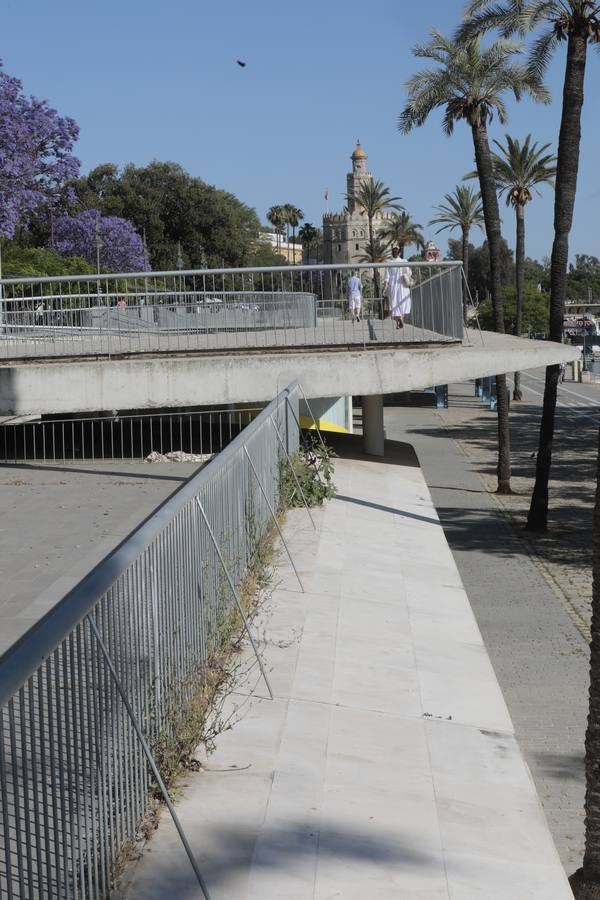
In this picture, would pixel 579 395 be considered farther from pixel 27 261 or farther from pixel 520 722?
pixel 520 722

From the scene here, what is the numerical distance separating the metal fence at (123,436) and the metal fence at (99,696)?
39.6 feet

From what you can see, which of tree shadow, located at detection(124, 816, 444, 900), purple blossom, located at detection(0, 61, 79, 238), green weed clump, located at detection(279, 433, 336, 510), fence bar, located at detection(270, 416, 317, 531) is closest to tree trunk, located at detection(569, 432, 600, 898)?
tree shadow, located at detection(124, 816, 444, 900)

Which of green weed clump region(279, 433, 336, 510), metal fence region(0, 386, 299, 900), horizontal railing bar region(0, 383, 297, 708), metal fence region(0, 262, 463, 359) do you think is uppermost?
metal fence region(0, 262, 463, 359)

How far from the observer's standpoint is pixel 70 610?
416 centimetres

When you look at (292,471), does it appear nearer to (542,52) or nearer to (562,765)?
(562,765)

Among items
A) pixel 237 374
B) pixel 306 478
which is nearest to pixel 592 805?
pixel 306 478

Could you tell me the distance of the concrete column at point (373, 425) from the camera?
72.4 feet

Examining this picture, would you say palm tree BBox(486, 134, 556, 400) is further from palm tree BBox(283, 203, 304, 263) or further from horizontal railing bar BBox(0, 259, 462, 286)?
palm tree BBox(283, 203, 304, 263)

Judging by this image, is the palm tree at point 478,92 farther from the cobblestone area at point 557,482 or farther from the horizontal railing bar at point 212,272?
the horizontal railing bar at point 212,272

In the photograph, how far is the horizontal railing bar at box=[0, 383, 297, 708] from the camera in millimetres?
3432

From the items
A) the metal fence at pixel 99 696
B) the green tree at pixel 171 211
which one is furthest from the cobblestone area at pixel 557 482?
the green tree at pixel 171 211

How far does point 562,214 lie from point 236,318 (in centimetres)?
698

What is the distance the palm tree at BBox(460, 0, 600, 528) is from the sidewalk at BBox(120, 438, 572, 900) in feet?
39.0

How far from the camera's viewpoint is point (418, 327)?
21.3m
